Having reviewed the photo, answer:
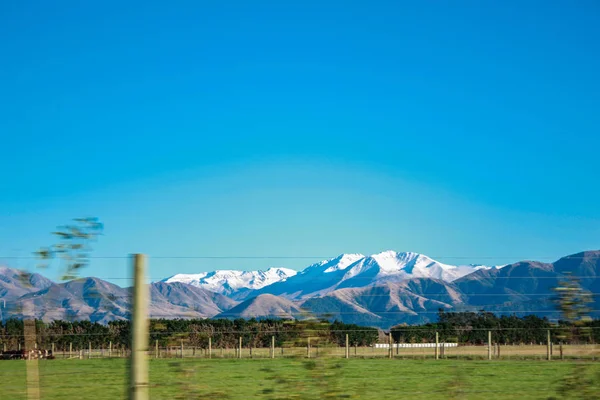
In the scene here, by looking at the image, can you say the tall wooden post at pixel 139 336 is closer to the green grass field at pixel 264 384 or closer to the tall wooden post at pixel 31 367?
the green grass field at pixel 264 384

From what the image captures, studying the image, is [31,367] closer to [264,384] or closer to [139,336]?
[139,336]

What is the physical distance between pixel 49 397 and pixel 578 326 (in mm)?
6456

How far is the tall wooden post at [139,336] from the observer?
116 inches

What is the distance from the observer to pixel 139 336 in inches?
118

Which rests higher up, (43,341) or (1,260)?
(1,260)

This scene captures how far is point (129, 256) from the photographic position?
313 centimetres

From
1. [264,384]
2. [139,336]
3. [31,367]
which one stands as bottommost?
[264,384]

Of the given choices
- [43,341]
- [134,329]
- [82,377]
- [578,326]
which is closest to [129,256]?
[134,329]

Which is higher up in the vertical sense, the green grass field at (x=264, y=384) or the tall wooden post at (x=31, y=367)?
the tall wooden post at (x=31, y=367)

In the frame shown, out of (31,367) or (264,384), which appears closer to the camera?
(31,367)

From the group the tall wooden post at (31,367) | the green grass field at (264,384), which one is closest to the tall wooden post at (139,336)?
the green grass field at (264,384)

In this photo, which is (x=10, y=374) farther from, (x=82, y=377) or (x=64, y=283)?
(x=64, y=283)

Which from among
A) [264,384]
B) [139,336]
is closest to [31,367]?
[139,336]

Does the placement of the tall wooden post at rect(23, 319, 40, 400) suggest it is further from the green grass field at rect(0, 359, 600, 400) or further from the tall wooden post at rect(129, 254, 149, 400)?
the tall wooden post at rect(129, 254, 149, 400)
